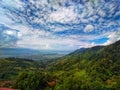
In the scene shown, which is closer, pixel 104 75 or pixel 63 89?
pixel 63 89

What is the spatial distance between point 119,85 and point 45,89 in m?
49.7

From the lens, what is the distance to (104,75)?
198 meters

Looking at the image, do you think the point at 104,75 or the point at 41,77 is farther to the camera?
the point at 104,75

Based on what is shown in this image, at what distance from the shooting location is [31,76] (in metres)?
122

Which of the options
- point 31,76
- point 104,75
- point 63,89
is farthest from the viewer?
point 104,75

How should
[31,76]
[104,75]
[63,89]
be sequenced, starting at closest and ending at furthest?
[63,89]
[31,76]
[104,75]

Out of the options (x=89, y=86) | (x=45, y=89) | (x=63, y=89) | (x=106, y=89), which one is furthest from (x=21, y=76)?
(x=106, y=89)

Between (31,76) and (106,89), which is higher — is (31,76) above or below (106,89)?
above

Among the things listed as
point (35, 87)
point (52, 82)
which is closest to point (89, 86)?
point (52, 82)

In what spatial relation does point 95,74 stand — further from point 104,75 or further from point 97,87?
point 97,87

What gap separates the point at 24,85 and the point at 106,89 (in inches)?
1988

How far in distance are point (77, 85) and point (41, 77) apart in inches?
943

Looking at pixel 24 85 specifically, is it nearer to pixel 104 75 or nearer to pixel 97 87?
pixel 97 87

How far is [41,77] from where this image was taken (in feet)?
401
